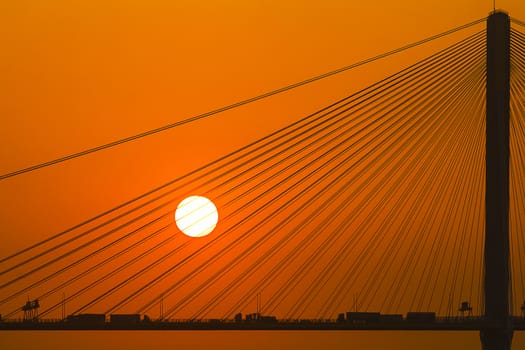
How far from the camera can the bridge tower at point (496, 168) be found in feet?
35.6

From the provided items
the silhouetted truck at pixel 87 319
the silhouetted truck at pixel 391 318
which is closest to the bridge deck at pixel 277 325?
the silhouetted truck at pixel 87 319

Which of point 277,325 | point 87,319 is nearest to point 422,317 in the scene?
point 277,325

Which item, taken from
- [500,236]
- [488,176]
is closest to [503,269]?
[500,236]

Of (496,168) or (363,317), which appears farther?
(363,317)

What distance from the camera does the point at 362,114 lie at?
38.8ft

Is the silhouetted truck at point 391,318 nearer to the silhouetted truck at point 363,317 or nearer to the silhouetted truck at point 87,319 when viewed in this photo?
the silhouetted truck at point 363,317

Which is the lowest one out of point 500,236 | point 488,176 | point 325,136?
point 500,236

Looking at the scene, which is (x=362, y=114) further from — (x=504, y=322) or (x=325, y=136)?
(x=504, y=322)

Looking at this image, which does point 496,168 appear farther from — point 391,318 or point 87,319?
point 87,319

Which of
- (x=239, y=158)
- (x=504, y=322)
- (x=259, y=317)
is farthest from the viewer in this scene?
(x=259, y=317)

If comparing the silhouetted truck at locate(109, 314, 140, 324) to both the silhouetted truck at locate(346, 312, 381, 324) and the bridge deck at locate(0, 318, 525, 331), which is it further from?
the silhouetted truck at locate(346, 312, 381, 324)

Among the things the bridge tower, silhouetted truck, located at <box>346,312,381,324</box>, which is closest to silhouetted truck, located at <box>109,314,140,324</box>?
silhouetted truck, located at <box>346,312,381,324</box>

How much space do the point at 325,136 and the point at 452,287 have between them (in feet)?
12.2

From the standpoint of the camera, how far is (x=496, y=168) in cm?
1091
